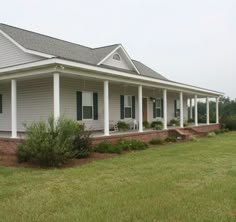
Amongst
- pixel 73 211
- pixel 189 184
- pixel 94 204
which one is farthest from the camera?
pixel 189 184

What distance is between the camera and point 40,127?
9.66m

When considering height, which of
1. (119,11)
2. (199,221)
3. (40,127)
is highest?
(119,11)

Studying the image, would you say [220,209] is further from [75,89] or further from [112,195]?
[75,89]

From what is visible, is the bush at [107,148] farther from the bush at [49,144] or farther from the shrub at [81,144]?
the bush at [49,144]

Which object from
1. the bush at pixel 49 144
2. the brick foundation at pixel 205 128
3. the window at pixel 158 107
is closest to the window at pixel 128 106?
the window at pixel 158 107

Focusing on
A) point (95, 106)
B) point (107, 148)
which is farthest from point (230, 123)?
point (107, 148)

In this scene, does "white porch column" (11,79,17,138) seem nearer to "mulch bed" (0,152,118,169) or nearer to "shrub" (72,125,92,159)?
"mulch bed" (0,152,118,169)

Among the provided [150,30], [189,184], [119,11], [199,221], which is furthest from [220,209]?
[150,30]

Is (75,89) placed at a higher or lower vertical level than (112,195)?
higher

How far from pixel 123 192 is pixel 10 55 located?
1181 cm

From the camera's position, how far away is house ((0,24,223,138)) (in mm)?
12625

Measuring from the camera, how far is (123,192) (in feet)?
19.8

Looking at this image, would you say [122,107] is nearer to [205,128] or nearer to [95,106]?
[95,106]

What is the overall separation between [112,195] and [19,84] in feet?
36.3
